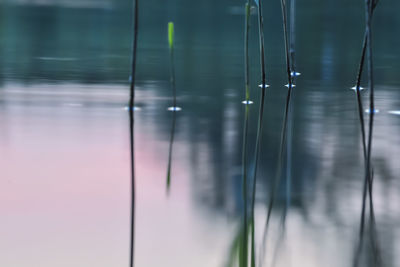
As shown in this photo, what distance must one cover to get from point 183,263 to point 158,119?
209cm

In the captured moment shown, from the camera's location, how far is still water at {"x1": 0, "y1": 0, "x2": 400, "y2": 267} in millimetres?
2182

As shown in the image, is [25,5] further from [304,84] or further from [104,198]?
[104,198]

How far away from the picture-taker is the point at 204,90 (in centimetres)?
526

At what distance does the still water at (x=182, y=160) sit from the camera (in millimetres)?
2182

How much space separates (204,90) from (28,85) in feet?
3.97

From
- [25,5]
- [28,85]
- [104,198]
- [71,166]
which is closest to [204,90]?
[28,85]

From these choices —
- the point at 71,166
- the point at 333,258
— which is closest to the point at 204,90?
the point at 71,166

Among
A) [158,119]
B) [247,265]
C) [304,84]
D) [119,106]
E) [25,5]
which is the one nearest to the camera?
[247,265]

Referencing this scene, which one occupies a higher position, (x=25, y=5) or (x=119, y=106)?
(x=25, y=5)

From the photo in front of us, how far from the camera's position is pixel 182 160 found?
321cm

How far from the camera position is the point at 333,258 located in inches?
82.4

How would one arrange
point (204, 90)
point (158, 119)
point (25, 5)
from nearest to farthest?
point (158, 119) < point (204, 90) < point (25, 5)

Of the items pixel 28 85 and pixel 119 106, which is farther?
pixel 28 85

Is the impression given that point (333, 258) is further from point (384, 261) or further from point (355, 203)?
point (355, 203)
